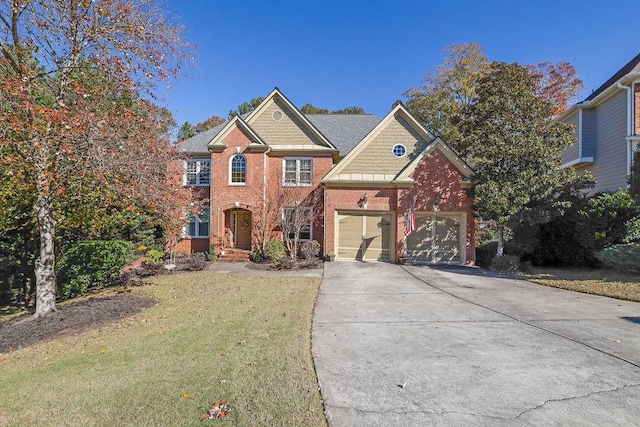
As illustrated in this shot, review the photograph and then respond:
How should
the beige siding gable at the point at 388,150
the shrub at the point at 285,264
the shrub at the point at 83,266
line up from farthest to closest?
the beige siding gable at the point at 388,150
the shrub at the point at 285,264
the shrub at the point at 83,266

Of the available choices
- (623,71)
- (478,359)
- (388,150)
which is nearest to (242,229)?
(388,150)

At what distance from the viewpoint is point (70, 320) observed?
276 inches

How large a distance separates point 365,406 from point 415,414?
1.69 ft

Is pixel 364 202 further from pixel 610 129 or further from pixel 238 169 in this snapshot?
pixel 610 129

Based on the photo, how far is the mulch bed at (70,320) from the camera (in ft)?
20.5

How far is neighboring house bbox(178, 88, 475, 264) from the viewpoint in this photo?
1504cm

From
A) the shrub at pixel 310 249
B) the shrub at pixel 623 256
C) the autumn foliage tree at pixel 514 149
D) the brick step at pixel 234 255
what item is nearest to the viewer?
the shrub at pixel 623 256

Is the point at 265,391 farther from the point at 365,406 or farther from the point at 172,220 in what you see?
the point at 172,220

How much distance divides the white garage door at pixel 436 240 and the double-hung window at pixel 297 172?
611 centimetres

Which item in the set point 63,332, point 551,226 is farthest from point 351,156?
point 63,332

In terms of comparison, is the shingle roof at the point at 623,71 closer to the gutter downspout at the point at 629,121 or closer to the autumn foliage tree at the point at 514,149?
the gutter downspout at the point at 629,121

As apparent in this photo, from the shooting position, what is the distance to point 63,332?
A: 6.47 m

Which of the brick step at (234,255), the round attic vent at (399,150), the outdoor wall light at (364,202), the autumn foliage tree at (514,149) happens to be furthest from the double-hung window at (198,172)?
the autumn foliage tree at (514,149)

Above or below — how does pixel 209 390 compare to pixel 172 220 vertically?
below
